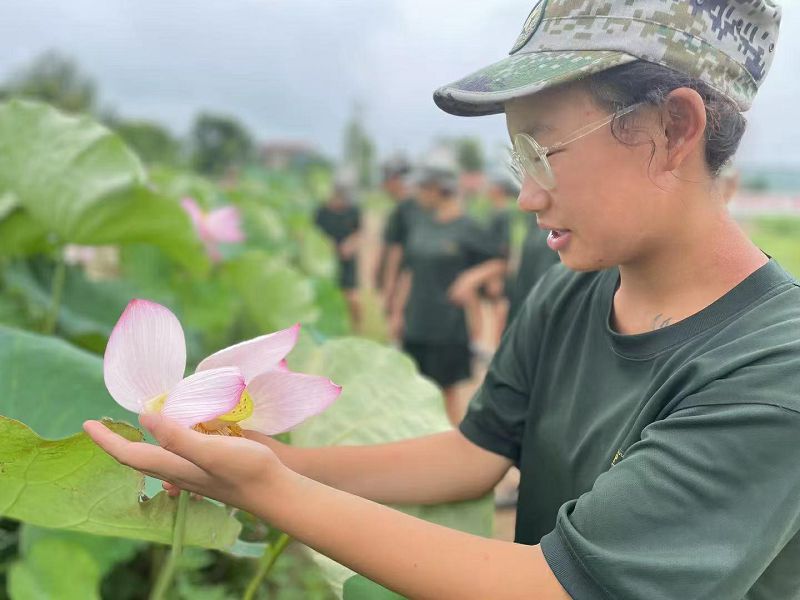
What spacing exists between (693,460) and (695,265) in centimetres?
28

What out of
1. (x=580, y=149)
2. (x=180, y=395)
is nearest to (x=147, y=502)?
(x=180, y=395)

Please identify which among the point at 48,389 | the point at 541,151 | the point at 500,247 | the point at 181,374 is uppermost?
the point at 541,151

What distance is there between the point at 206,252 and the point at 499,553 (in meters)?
2.06

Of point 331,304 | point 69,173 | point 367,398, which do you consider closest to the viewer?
point 367,398

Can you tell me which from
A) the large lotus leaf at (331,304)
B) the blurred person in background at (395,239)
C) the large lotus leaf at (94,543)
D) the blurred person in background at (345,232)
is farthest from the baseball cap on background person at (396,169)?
the large lotus leaf at (94,543)

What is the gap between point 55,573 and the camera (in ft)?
4.33

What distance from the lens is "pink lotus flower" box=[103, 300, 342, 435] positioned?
0.82 m

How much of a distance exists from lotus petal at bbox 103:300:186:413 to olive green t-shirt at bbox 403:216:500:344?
12.2ft

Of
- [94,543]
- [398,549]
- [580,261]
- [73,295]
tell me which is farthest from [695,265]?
[73,295]

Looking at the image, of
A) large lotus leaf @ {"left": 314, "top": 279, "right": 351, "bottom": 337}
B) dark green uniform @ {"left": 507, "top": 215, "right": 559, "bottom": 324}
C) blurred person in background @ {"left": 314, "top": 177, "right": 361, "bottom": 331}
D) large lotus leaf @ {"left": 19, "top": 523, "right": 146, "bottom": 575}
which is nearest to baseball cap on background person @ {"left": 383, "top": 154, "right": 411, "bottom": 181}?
blurred person in background @ {"left": 314, "top": 177, "right": 361, "bottom": 331}

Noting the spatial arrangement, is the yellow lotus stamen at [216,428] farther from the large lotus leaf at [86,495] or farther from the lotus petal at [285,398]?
the large lotus leaf at [86,495]

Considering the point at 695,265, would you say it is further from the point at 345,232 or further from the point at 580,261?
the point at 345,232

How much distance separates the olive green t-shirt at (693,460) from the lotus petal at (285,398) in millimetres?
277

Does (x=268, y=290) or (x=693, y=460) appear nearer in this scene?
(x=693, y=460)
